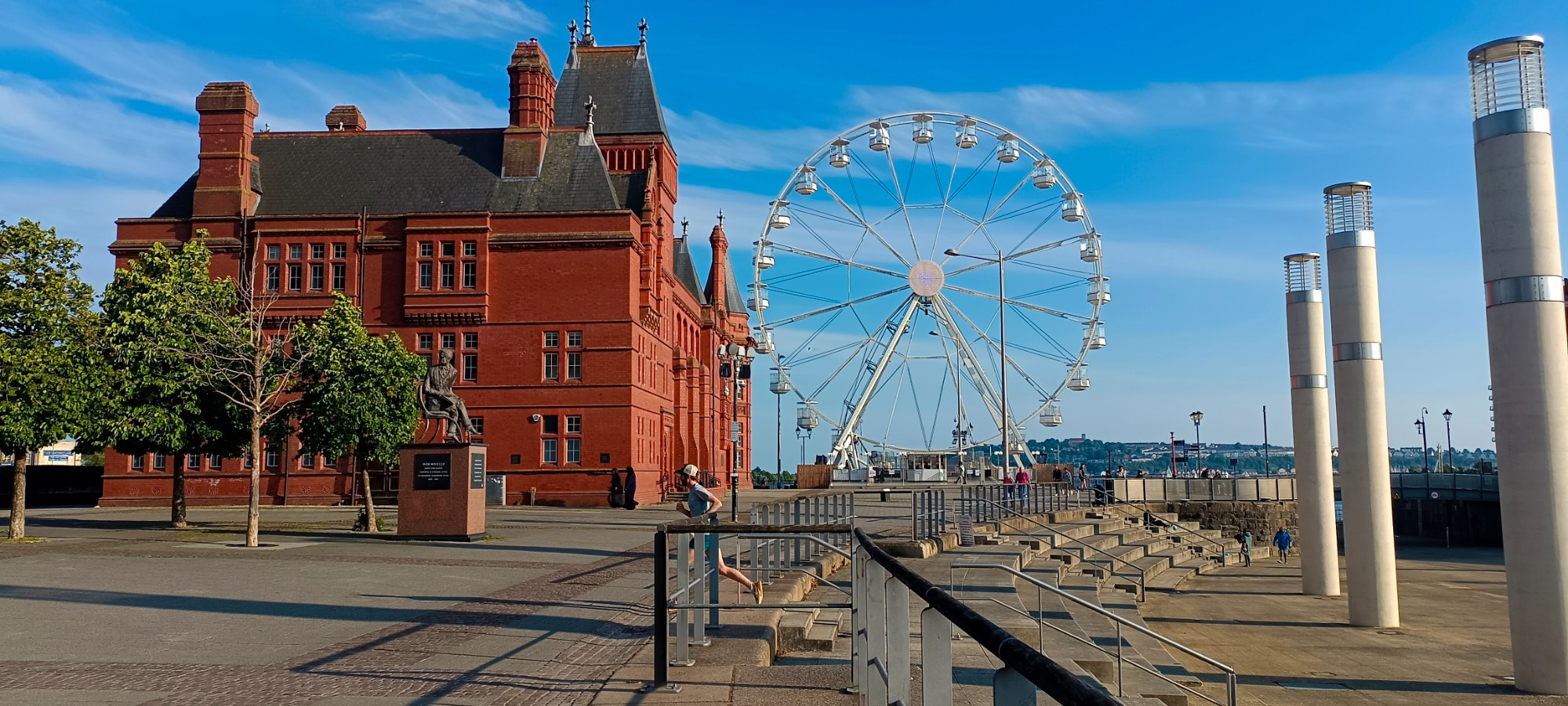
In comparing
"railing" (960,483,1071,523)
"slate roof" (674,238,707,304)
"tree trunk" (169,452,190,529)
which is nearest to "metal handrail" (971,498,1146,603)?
"railing" (960,483,1071,523)

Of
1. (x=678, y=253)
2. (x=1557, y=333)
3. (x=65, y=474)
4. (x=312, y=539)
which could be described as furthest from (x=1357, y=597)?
(x=678, y=253)

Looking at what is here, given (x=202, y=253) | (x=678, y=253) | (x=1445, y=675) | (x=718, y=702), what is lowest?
(x=1445, y=675)

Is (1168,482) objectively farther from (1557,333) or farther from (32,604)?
(32,604)

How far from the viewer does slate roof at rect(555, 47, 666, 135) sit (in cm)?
5891

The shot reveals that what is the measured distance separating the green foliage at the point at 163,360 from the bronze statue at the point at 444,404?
5439 mm

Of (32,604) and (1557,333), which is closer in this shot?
(32,604)

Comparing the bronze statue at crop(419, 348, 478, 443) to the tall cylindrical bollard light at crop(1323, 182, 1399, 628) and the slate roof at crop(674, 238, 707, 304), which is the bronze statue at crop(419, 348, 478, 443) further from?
the slate roof at crop(674, 238, 707, 304)

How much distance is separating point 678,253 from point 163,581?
6493cm

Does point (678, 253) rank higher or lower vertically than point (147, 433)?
higher

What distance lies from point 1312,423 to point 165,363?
28.2 meters

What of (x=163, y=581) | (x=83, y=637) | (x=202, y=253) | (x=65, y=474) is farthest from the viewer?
(x=65, y=474)

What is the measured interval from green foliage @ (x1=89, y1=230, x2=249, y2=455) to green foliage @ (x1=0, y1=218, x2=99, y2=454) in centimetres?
149

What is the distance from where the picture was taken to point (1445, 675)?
19469mm

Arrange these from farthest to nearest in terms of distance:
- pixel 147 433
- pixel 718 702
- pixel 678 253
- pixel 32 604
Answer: pixel 678 253 → pixel 147 433 → pixel 32 604 → pixel 718 702
